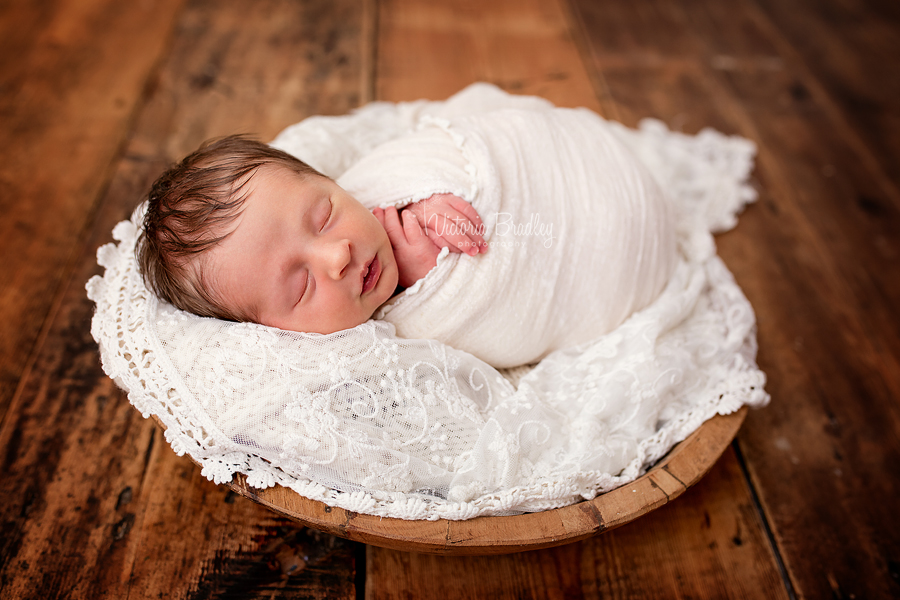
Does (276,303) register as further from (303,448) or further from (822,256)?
(822,256)

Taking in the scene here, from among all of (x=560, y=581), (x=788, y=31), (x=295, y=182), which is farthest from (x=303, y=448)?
(x=788, y=31)

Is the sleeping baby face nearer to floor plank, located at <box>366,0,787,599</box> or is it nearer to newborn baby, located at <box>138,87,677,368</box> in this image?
newborn baby, located at <box>138,87,677,368</box>

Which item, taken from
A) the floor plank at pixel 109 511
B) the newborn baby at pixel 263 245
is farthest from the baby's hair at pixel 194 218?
the floor plank at pixel 109 511

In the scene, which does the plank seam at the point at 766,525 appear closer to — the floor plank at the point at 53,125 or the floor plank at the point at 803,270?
the floor plank at the point at 803,270

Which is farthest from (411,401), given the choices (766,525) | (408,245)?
(766,525)

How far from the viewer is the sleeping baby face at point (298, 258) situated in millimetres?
962

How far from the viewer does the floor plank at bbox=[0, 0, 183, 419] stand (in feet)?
4.60

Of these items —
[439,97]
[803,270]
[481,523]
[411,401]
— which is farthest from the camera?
[439,97]

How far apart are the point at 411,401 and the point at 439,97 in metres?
1.26

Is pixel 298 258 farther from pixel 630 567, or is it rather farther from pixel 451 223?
pixel 630 567

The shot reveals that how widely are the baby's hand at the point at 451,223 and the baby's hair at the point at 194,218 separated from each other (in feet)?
0.79

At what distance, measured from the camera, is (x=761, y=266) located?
1.64 metres

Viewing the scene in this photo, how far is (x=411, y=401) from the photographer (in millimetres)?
1003

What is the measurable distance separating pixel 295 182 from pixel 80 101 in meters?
1.26
